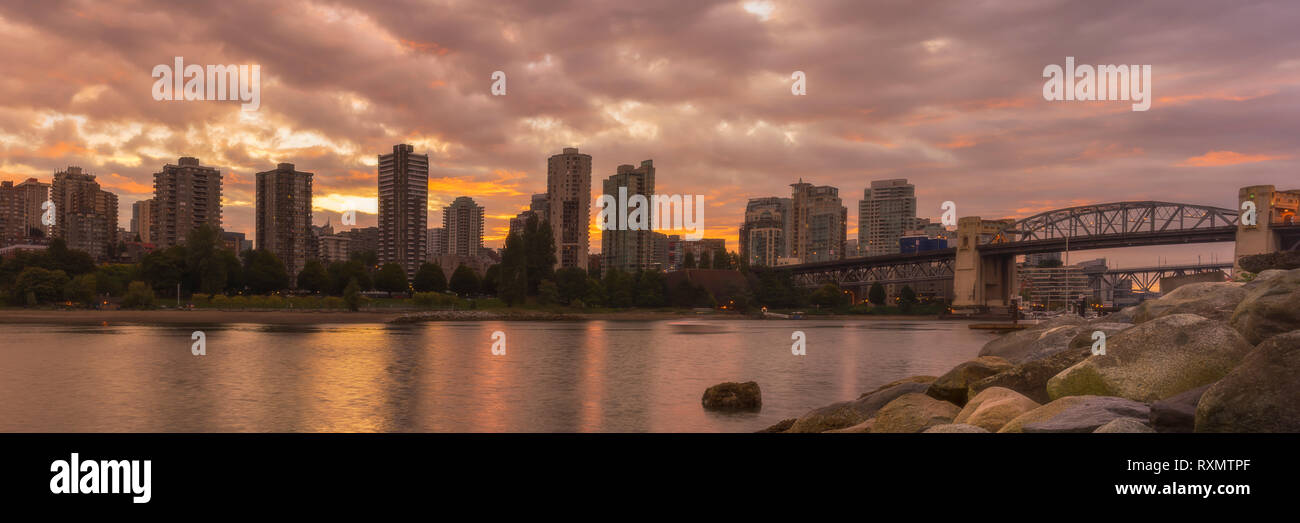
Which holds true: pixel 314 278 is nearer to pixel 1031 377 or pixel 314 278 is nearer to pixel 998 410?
pixel 1031 377

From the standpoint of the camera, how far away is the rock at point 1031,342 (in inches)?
1176

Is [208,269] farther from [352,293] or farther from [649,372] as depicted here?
[649,372]

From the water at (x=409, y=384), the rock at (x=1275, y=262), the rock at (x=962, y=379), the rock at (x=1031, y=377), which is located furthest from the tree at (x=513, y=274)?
the rock at (x=1031, y=377)

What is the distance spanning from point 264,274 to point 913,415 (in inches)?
6587

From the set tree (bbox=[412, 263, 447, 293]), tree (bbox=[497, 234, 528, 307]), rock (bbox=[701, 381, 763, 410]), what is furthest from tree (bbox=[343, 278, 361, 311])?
rock (bbox=[701, 381, 763, 410])

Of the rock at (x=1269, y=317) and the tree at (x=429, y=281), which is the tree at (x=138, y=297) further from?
the rock at (x=1269, y=317)

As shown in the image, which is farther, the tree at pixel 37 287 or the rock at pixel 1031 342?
the tree at pixel 37 287

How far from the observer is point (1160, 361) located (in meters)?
14.8

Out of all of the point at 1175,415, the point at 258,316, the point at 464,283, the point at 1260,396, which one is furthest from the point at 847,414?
the point at 464,283

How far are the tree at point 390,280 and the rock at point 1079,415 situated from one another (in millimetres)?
182004

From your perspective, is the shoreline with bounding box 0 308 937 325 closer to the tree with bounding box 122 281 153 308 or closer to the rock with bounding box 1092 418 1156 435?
the tree with bounding box 122 281 153 308

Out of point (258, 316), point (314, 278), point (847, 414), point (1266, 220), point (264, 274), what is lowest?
point (258, 316)

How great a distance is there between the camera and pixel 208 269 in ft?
473
